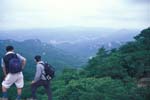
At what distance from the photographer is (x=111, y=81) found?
20281 millimetres

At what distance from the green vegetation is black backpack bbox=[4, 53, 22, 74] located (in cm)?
653

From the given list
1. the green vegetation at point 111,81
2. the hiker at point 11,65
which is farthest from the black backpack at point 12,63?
the green vegetation at point 111,81

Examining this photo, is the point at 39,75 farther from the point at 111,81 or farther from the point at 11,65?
the point at 111,81

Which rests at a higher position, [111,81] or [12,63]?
[12,63]

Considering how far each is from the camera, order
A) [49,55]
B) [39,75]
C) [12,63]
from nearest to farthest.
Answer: [12,63], [39,75], [49,55]

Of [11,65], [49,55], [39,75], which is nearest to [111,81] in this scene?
[39,75]

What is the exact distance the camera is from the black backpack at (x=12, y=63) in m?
8.93

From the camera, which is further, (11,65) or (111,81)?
(111,81)

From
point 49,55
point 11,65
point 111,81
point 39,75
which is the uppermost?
point 49,55

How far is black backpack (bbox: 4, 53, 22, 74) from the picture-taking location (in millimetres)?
8930

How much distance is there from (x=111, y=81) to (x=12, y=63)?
39.5ft

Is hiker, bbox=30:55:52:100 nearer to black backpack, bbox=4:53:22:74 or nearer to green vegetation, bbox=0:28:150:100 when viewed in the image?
black backpack, bbox=4:53:22:74

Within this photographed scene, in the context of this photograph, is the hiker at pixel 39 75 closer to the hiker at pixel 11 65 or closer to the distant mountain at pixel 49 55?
the hiker at pixel 11 65

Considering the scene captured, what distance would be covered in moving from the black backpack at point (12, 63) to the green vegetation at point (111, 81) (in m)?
6.53
